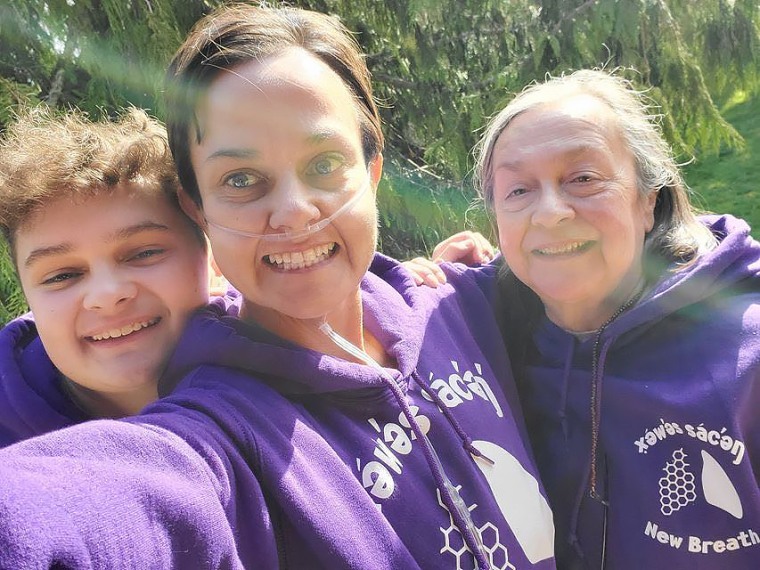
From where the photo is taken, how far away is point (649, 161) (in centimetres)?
189

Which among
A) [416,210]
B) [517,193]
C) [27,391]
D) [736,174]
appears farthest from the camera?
[736,174]

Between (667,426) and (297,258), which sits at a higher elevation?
(297,258)

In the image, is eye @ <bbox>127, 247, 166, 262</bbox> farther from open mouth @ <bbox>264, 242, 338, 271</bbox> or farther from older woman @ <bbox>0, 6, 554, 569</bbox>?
open mouth @ <bbox>264, 242, 338, 271</bbox>

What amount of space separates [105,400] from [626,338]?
4.68ft

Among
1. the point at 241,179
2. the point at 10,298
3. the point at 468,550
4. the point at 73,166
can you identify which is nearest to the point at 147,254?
the point at 73,166

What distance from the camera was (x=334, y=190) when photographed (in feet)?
4.41

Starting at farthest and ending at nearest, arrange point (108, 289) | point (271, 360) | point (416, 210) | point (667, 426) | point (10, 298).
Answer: point (416, 210)
point (10, 298)
point (667, 426)
point (108, 289)
point (271, 360)

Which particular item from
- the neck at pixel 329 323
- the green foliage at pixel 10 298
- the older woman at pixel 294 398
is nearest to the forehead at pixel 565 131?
the older woman at pixel 294 398

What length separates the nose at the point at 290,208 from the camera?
1.26 m

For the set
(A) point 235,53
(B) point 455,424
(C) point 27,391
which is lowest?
(B) point 455,424

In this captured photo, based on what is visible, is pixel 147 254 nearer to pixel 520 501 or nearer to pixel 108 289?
pixel 108 289

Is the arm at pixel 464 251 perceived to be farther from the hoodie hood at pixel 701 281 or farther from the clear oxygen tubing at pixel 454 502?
the clear oxygen tubing at pixel 454 502

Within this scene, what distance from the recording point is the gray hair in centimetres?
187

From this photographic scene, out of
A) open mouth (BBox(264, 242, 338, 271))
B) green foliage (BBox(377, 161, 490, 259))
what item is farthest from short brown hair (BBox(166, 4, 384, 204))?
green foliage (BBox(377, 161, 490, 259))
